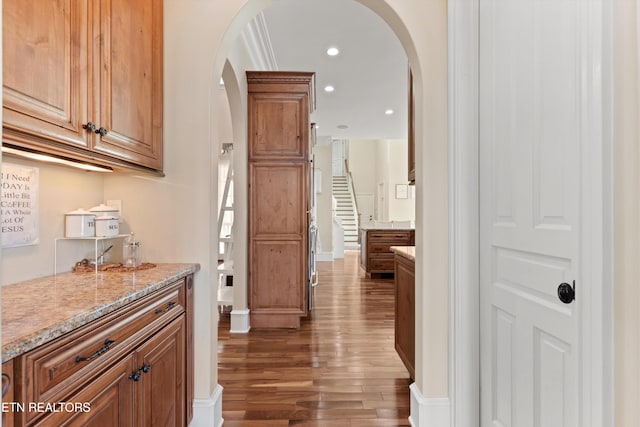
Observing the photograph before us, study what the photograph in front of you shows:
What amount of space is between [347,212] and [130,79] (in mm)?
11182

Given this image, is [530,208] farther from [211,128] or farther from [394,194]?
[394,194]

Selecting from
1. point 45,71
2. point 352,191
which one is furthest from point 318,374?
point 352,191

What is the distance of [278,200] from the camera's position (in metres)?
3.58

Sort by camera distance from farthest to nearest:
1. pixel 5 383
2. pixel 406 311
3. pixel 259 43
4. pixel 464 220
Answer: pixel 259 43 → pixel 406 311 → pixel 464 220 → pixel 5 383

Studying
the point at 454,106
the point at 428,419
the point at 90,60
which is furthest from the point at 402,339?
the point at 90,60

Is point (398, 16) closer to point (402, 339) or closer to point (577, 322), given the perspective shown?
point (577, 322)

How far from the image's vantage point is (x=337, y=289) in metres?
5.50

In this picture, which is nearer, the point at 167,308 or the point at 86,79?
the point at 86,79

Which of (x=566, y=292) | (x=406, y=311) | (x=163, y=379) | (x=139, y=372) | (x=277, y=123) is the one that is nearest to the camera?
(x=566, y=292)

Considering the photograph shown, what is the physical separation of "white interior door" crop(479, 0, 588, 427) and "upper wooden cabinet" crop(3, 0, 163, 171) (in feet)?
5.36

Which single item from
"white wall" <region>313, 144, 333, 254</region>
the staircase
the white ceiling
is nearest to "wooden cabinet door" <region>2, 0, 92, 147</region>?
the white ceiling

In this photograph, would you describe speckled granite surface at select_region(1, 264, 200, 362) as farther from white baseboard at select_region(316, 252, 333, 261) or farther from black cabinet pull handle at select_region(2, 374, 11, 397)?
white baseboard at select_region(316, 252, 333, 261)

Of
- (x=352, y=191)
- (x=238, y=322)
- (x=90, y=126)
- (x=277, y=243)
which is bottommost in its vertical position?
(x=238, y=322)

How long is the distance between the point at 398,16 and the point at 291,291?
264cm
